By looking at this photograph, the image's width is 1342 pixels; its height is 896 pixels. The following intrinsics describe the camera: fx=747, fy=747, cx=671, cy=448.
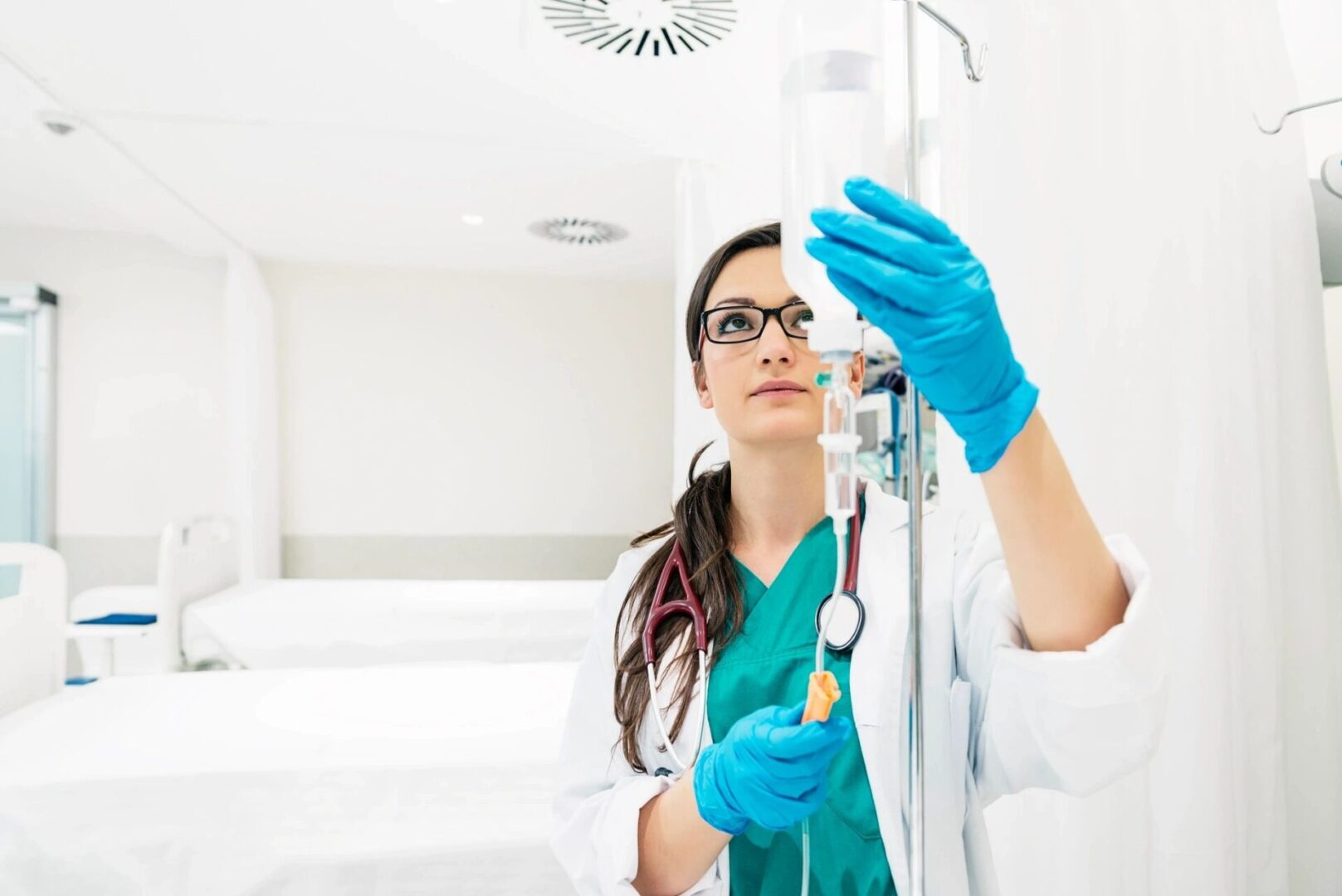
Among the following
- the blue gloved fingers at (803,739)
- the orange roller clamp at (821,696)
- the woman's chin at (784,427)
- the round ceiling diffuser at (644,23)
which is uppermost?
the round ceiling diffuser at (644,23)

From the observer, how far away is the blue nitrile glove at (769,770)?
59 centimetres

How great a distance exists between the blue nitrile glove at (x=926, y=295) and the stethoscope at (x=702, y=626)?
0.81 feet

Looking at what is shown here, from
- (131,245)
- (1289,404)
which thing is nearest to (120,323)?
(131,245)

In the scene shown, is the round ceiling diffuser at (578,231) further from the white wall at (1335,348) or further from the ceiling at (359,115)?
the white wall at (1335,348)

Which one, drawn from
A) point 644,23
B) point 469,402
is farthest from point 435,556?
point 644,23

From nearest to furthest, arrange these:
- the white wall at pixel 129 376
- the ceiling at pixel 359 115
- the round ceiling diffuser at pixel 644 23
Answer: the round ceiling diffuser at pixel 644 23
the ceiling at pixel 359 115
the white wall at pixel 129 376

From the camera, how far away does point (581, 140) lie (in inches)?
105

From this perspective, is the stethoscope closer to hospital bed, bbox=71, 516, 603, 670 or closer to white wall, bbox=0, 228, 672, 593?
hospital bed, bbox=71, 516, 603, 670

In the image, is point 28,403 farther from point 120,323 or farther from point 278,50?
point 278,50

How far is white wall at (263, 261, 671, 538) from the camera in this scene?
4.09 metres

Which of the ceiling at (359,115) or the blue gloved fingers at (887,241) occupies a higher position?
the ceiling at (359,115)

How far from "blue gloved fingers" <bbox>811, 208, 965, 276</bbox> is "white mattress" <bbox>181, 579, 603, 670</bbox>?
95.8 inches

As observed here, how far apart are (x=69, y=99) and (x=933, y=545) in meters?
3.03

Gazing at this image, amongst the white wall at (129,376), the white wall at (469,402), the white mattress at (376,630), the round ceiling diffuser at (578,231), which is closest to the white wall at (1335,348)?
the white mattress at (376,630)
